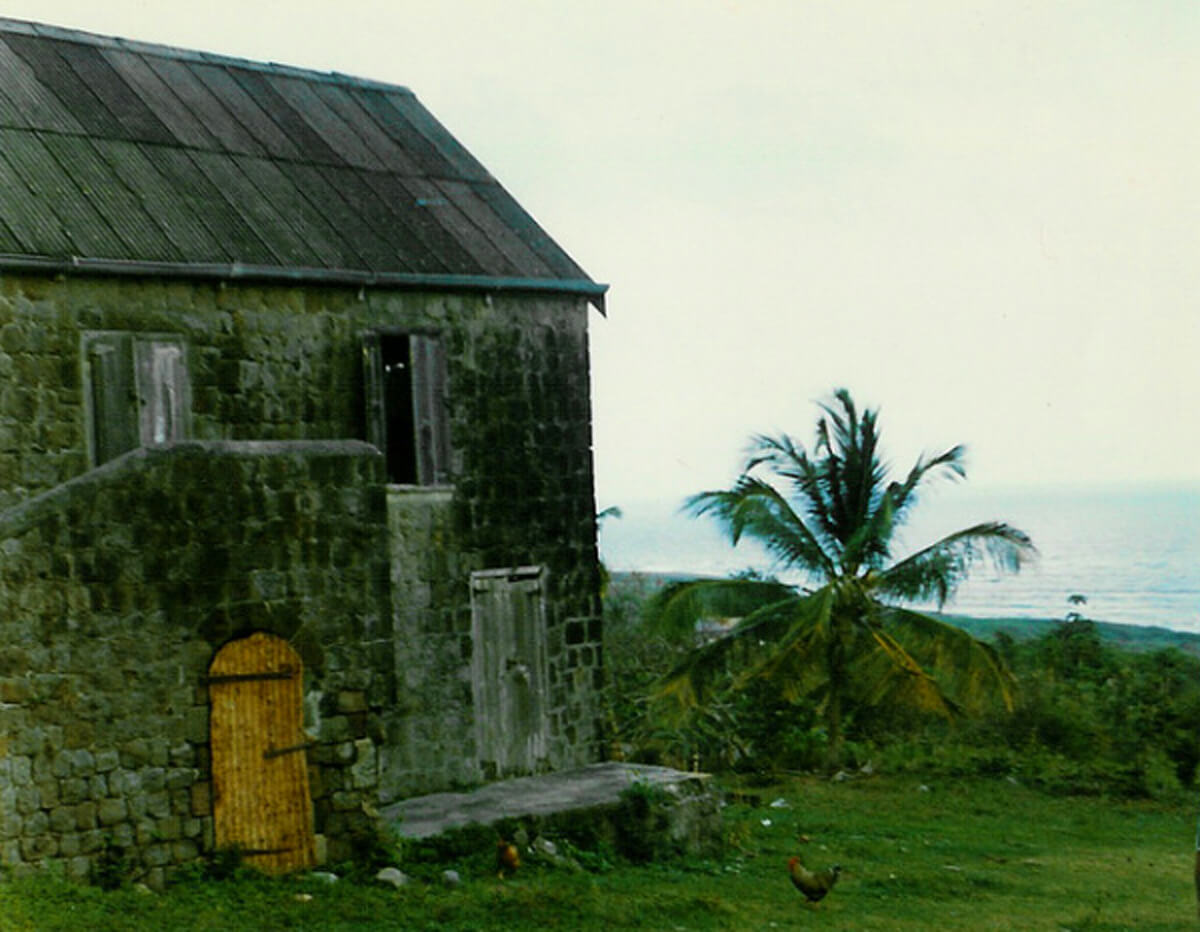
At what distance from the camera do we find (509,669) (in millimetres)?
17109

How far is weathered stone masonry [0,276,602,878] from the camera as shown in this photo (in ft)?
35.2

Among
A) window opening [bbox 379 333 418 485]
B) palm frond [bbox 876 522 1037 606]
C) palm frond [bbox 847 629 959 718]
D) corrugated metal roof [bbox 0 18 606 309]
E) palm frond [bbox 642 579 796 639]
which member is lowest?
palm frond [bbox 847 629 959 718]

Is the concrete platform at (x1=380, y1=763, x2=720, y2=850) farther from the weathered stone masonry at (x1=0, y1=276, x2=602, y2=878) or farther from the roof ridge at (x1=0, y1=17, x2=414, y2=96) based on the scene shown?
the roof ridge at (x1=0, y1=17, x2=414, y2=96)

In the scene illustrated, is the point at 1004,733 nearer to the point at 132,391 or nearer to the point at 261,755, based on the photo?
the point at 132,391

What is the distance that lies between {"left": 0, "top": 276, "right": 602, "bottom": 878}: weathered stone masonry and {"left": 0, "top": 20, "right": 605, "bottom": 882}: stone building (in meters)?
0.02

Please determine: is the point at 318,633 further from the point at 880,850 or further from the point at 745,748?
the point at 745,748

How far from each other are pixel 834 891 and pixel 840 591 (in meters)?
8.14

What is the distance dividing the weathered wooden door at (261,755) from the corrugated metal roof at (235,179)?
437 cm

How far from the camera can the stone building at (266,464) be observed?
11.0 m

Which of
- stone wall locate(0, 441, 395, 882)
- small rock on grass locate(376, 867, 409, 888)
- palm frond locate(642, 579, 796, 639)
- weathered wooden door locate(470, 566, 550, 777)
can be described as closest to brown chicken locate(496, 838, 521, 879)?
small rock on grass locate(376, 867, 409, 888)

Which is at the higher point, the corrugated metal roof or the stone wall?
the corrugated metal roof

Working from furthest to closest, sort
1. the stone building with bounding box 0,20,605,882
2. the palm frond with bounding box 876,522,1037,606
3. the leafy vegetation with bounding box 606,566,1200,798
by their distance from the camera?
1. the leafy vegetation with bounding box 606,566,1200,798
2. the palm frond with bounding box 876,522,1037,606
3. the stone building with bounding box 0,20,605,882

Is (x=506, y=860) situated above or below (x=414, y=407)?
below

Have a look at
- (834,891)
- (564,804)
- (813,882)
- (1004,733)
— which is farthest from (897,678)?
(813,882)
